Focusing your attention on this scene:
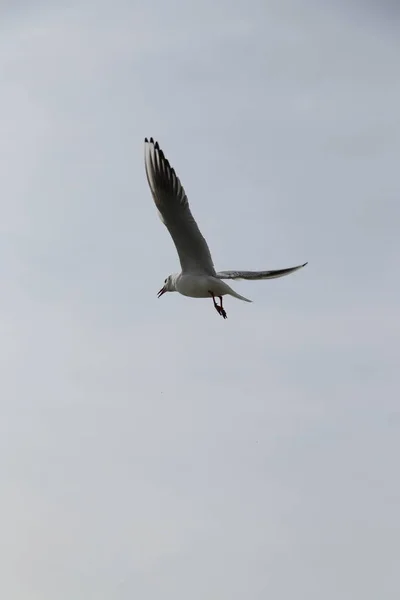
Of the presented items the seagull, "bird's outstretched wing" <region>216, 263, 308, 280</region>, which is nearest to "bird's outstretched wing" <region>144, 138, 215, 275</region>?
the seagull

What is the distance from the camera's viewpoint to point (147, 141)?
43.5 feet

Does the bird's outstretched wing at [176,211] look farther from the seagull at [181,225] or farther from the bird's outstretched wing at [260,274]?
the bird's outstretched wing at [260,274]

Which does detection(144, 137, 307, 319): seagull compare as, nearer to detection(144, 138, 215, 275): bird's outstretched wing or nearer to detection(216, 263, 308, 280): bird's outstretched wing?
detection(144, 138, 215, 275): bird's outstretched wing

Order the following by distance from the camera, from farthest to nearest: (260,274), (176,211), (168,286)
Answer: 1. (168,286)
2. (176,211)
3. (260,274)

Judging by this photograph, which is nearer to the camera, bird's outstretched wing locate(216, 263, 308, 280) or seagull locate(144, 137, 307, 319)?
bird's outstretched wing locate(216, 263, 308, 280)

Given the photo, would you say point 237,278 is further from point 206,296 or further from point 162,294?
point 162,294

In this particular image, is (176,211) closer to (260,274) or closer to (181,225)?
(181,225)

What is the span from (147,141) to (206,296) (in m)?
2.52

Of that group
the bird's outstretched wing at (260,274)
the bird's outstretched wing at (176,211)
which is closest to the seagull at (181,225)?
the bird's outstretched wing at (176,211)

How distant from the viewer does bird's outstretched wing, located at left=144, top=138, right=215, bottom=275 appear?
1304cm

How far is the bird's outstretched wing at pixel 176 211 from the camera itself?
13.0 meters

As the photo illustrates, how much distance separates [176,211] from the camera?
13.0m

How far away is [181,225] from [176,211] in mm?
221

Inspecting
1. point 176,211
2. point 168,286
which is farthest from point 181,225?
point 168,286
